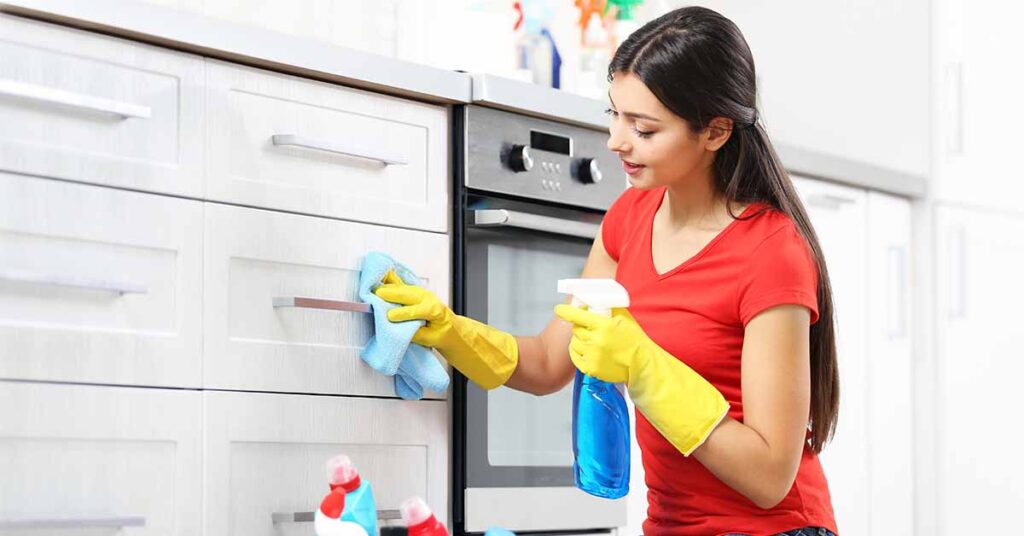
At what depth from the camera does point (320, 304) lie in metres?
1.73

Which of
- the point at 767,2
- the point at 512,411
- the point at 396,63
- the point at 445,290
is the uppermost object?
the point at 767,2

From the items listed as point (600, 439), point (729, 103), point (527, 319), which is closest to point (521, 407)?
point (527, 319)

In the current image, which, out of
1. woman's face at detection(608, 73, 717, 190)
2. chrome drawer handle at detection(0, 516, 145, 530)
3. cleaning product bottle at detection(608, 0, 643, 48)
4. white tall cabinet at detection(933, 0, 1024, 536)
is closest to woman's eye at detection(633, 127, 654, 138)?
woman's face at detection(608, 73, 717, 190)

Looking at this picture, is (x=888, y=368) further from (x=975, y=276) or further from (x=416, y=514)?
(x=416, y=514)

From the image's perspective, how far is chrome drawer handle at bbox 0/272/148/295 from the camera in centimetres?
145

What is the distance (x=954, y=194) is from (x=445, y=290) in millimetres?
1681

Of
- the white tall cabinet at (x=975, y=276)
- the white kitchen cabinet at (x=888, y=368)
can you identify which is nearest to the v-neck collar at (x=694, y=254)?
the white kitchen cabinet at (x=888, y=368)

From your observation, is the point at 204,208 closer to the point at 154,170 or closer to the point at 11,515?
the point at 154,170

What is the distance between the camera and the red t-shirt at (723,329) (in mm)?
1688

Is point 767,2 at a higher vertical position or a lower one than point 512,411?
higher

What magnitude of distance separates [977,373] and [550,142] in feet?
4.99

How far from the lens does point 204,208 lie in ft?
5.39

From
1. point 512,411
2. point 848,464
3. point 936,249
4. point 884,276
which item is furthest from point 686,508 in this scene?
point 936,249

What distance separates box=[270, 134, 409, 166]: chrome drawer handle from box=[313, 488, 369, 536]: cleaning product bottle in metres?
0.45
